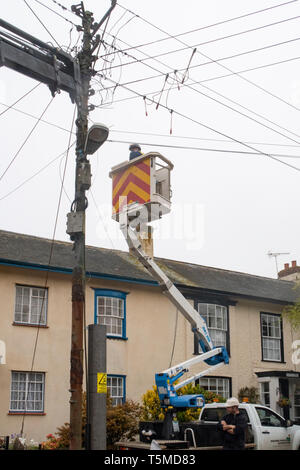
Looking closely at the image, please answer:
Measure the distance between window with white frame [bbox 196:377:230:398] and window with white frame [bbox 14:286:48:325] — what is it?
689 cm

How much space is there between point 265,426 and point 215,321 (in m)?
9.46

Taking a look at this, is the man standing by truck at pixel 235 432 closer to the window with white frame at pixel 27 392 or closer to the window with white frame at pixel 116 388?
the window with white frame at pixel 27 392

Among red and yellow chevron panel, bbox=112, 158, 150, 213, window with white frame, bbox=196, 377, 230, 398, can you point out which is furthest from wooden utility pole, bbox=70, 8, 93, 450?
window with white frame, bbox=196, 377, 230, 398

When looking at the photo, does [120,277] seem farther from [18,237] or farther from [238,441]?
[238,441]

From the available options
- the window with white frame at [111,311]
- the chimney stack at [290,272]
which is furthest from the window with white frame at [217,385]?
the chimney stack at [290,272]

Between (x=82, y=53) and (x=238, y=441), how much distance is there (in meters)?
7.71

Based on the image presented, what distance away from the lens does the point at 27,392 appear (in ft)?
59.4

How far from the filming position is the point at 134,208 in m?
12.7

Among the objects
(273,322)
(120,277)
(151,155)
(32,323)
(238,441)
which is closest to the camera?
(238,441)

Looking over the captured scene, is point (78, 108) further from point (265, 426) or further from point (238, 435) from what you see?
point (265, 426)

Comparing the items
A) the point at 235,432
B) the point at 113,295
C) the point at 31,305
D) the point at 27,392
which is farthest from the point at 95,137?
the point at 113,295

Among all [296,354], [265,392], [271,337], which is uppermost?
[271,337]
